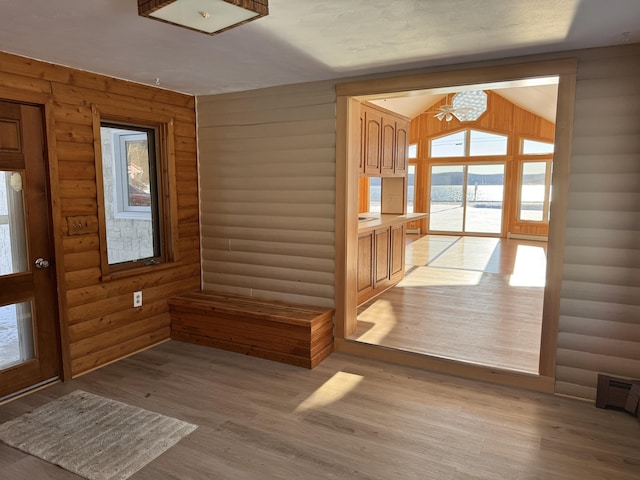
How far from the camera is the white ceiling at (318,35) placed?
2094 millimetres

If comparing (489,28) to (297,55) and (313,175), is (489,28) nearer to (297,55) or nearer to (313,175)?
(297,55)

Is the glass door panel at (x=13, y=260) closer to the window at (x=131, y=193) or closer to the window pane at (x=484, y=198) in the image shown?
the window at (x=131, y=193)

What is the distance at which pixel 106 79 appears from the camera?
3.33m

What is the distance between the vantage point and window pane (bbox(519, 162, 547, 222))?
417 inches

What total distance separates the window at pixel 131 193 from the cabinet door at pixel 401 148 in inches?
121

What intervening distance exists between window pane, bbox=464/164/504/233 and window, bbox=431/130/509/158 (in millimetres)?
383

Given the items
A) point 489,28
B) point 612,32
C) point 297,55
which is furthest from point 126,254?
point 612,32

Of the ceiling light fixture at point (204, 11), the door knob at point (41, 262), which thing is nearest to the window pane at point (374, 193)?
the door knob at point (41, 262)

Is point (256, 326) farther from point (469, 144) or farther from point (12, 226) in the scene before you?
point (469, 144)

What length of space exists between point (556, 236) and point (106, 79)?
11.4 feet

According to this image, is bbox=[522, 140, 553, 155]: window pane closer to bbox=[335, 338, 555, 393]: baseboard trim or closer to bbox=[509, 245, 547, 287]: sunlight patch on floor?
bbox=[509, 245, 547, 287]: sunlight patch on floor

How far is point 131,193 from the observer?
378 cm

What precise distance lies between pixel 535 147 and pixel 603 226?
8.83 m

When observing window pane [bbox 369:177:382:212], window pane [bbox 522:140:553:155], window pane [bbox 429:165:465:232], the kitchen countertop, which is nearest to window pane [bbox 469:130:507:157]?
window pane [bbox 522:140:553:155]
